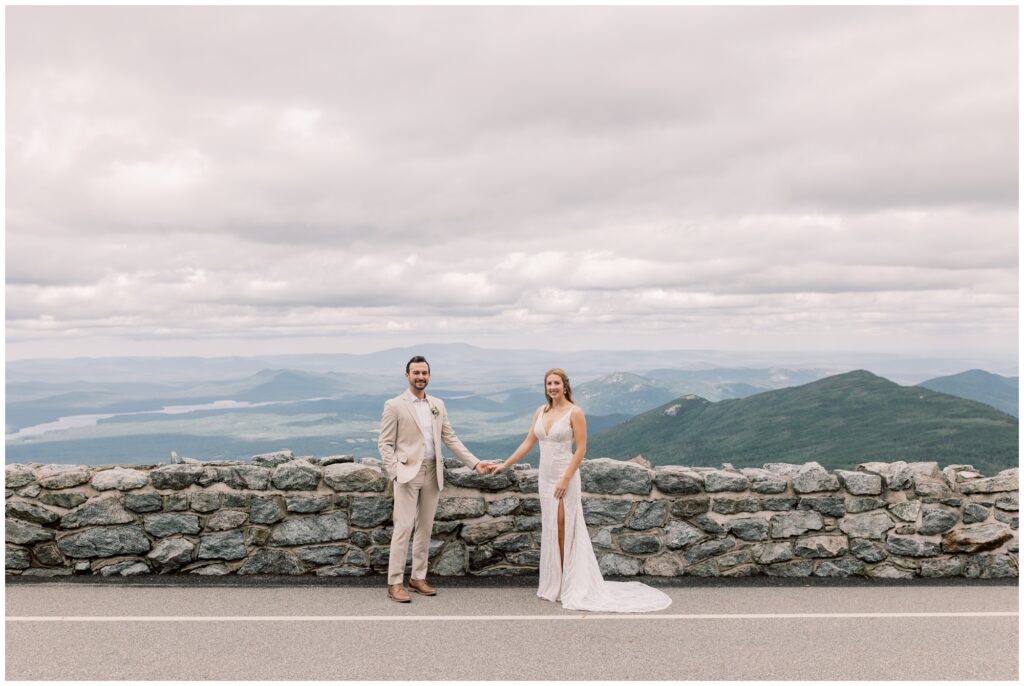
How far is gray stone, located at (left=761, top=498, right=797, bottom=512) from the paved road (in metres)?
0.80

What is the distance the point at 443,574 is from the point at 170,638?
2669mm

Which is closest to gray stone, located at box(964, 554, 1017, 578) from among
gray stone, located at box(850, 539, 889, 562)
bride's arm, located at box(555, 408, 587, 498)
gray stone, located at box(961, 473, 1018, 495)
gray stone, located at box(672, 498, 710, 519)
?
gray stone, located at box(961, 473, 1018, 495)

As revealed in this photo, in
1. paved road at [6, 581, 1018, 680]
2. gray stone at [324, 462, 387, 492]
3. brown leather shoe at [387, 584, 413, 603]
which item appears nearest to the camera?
paved road at [6, 581, 1018, 680]

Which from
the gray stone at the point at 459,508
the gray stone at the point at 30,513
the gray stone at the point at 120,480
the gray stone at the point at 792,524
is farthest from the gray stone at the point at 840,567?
the gray stone at the point at 30,513

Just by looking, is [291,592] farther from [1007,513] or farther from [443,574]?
[1007,513]

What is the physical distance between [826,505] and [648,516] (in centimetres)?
187

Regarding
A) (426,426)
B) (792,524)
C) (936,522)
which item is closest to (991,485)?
(936,522)

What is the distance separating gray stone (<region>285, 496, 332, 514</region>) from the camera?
7480mm

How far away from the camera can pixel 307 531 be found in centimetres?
748

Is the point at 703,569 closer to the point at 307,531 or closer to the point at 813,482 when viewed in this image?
the point at 813,482

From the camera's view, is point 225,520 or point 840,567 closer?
point 225,520

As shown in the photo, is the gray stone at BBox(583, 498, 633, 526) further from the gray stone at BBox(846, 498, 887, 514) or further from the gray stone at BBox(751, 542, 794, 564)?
the gray stone at BBox(846, 498, 887, 514)

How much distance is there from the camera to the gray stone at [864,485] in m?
7.67

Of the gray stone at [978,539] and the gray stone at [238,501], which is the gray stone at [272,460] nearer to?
the gray stone at [238,501]
